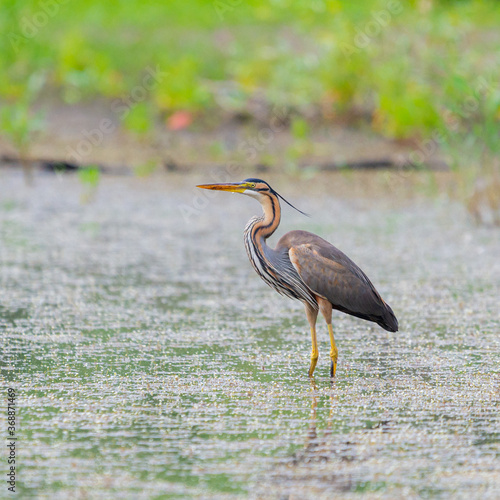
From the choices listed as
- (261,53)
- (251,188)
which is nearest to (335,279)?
(251,188)

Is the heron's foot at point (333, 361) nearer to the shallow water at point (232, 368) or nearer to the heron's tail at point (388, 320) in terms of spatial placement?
the shallow water at point (232, 368)

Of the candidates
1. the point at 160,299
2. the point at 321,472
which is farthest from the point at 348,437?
the point at 160,299

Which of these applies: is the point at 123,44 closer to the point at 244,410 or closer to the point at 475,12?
the point at 475,12

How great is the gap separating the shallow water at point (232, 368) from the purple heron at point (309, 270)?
0.32 metres

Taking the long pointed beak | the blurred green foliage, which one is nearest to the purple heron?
the long pointed beak

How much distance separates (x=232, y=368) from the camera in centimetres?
582

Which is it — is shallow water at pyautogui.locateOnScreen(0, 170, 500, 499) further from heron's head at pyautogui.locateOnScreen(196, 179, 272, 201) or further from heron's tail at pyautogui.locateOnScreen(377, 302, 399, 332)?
heron's head at pyautogui.locateOnScreen(196, 179, 272, 201)

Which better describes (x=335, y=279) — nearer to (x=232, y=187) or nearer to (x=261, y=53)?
(x=232, y=187)

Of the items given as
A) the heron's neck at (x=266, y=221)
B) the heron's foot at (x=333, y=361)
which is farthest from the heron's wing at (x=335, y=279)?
the heron's foot at (x=333, y=361)

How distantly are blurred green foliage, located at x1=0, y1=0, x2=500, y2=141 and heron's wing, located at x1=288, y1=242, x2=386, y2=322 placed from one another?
7.25 meters

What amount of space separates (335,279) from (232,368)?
0.71 m

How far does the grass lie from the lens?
573 inches

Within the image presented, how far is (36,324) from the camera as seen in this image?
22.6ft

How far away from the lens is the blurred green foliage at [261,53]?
48.0ft
